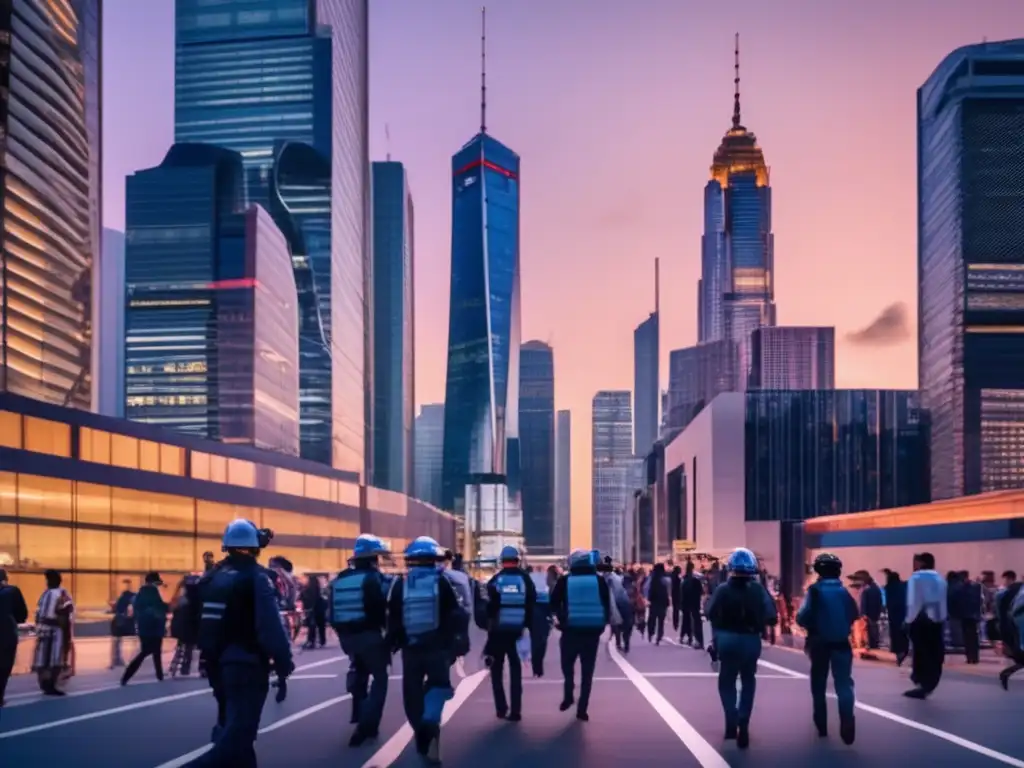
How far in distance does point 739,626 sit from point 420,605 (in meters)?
3.17

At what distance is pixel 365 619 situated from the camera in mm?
11484

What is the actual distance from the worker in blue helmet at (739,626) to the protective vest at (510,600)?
2159 mm

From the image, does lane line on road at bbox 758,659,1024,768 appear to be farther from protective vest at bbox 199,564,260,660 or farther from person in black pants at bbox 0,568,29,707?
person in black pants at bbox 0,568,29,707

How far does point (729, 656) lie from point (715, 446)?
105300 mm

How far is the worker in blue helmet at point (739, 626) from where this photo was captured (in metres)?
11.8

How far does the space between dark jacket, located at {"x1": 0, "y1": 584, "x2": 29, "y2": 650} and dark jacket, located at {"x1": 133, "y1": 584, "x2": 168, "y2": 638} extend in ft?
12.0

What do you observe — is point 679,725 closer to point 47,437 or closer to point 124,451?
point 47,437

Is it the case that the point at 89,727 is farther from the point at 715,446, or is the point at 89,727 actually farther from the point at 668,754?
the point at 715,446

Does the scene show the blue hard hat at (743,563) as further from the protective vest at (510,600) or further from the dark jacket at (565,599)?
the protective vest at (510,600)

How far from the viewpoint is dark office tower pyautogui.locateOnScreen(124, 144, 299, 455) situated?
168 meters

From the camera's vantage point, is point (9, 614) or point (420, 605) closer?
point (420, 605)

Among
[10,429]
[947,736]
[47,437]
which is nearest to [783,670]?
[947,736]

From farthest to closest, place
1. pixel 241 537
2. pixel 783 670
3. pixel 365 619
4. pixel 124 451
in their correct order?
pixel 124 451
pixel 783 670
pixel 365 619
pixel 241 537

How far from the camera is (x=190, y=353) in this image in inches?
7072
